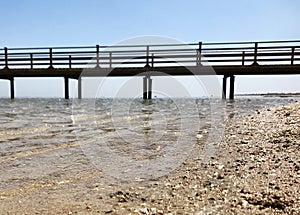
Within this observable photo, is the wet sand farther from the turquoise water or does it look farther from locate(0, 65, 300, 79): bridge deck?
locate(0, 65, 300, 79): bridge deck

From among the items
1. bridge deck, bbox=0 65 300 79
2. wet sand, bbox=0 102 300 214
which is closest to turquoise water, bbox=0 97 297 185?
wet sand, bbox=0 102 300 214

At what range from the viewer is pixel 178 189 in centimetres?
245

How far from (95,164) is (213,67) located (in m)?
13.6

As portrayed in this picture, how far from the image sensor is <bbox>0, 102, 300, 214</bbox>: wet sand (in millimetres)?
2062

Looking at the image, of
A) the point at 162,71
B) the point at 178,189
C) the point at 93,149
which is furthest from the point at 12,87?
the point at 178,189

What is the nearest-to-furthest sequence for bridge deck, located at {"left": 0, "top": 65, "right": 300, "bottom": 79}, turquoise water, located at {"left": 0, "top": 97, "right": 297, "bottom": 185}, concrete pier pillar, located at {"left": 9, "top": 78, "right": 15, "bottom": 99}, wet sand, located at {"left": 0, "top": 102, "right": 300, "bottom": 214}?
wet sand, located at {"left": 0, "top": 102, "right": 300, "bottom": 214}, turquoise water, located at {"left": 0, "top": 97, "right": 297, "bottom": 185}, bridge deck, located at {"left": 0, "top": 65, "right": 300, "bottom": 79}, concrete pier pillar, located at {"left": 9, "top": 78, "right": 15, "bottom": 99}

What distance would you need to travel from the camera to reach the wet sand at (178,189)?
2.06 meters

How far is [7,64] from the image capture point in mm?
18375

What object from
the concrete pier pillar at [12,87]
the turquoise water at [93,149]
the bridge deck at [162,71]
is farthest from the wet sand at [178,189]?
the concrete pier pillar at [12,87]

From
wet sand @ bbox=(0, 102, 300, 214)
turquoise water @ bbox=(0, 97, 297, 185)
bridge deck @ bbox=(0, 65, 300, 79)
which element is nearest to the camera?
wet sand @ bbox=(0, 102, 300, 214)

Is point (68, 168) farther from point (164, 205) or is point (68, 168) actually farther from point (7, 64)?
point (7, 64)

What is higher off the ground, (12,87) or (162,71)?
(162,71)

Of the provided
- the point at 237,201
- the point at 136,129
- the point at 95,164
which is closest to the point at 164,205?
the point at 237,201

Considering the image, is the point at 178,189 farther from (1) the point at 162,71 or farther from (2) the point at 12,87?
(2) the point at 12,87
